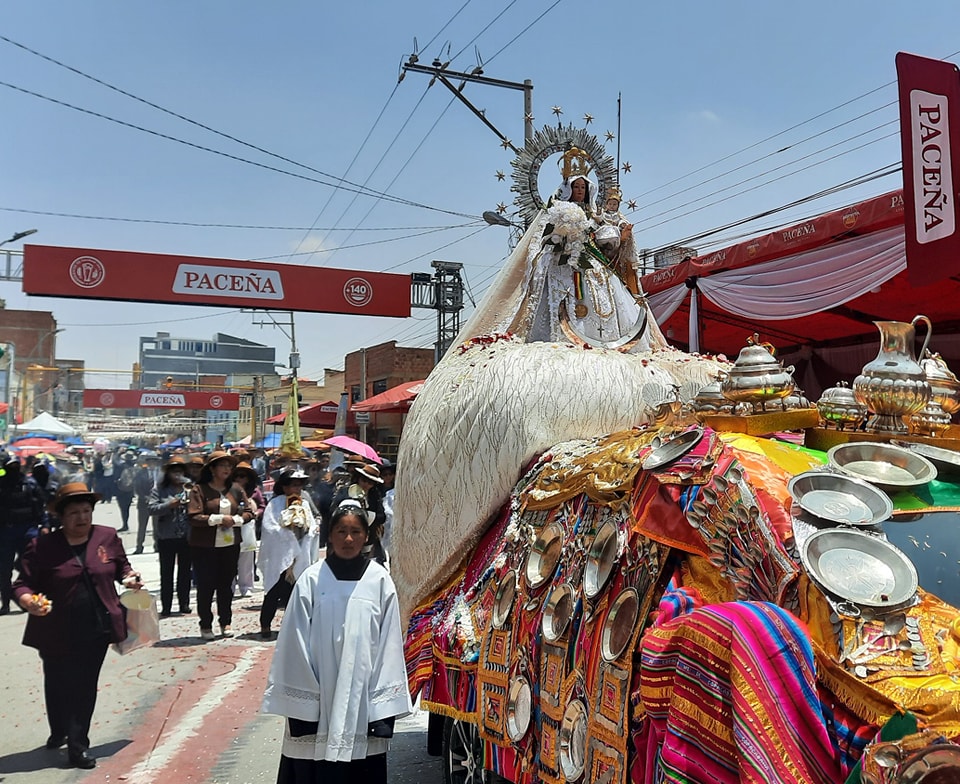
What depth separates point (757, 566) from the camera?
179 cm

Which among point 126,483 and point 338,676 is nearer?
point 338,676

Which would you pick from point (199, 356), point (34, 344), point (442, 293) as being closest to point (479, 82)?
point (442, 293)

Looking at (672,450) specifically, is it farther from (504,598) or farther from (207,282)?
(207,282)

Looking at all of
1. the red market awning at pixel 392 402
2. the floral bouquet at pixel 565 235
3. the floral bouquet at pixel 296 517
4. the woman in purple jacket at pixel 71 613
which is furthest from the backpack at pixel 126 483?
the floral bouquet at pixel 565 235

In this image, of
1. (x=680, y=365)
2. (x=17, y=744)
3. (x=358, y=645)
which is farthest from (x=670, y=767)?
(x=17, y=744)

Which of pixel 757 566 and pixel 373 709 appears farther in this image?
pixel 373 709

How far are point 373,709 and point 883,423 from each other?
2.20m

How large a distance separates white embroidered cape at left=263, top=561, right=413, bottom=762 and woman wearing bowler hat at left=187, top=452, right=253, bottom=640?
4019 mm

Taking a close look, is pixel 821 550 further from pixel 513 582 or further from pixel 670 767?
pixel 513 582

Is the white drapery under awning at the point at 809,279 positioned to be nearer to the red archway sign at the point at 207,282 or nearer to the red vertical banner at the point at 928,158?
the red vertical banner at the point at 928,158

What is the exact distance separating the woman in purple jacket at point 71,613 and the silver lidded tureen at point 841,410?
3.72m

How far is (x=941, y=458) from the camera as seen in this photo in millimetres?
2066

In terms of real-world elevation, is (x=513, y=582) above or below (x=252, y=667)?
above

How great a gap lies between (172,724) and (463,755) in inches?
92.7
